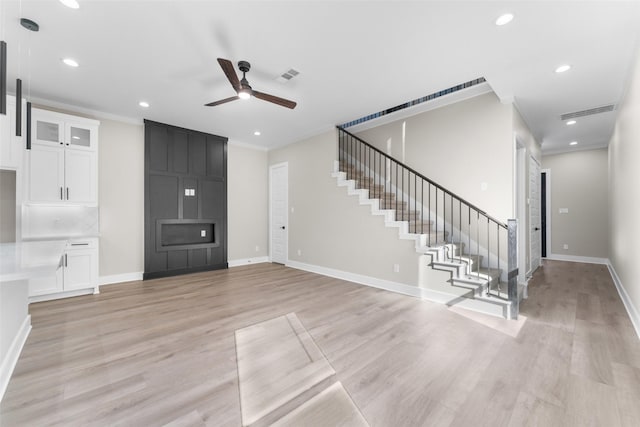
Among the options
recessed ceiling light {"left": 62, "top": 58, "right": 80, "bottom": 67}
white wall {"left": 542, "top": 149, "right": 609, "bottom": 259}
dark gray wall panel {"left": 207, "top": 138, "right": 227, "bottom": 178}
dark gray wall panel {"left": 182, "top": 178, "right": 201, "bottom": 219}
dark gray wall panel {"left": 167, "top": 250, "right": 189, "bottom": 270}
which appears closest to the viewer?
recessed ceiling light {"left": 62, "top": 58, "right": 80, "bottom": 67}

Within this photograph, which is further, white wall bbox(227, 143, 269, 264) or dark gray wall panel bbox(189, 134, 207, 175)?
white wall bbox(227, 143, 269, 264)

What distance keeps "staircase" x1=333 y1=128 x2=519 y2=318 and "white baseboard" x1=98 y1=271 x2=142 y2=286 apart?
4.06 metres

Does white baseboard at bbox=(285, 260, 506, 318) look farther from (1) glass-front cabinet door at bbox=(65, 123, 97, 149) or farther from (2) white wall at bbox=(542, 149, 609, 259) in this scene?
(2) white wall at bbox=(542, 149, 609, 259)

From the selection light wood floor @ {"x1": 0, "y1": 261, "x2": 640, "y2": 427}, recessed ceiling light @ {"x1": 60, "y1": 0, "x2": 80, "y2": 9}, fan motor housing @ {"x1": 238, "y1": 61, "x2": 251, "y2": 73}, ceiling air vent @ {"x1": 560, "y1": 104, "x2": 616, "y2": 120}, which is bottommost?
light wood floor @ {"x1": 0, "y1": 261, "x2": 640, "y2": 427}

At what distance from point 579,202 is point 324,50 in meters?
7.43

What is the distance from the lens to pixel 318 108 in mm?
4379

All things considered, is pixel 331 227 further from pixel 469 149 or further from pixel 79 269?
pixel 79 269

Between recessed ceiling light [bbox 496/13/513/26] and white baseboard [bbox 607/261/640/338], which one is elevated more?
recessed ceiling light [bbox 496/13/513/26]

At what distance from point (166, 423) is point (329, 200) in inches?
165

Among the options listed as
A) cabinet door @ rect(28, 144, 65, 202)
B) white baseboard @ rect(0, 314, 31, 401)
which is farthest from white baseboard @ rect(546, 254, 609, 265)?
cabinet door @ rect(28, 144, 65, 202)

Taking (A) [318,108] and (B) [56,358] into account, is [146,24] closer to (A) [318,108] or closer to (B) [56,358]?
(A) [318,108]

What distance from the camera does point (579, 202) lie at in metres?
6.54

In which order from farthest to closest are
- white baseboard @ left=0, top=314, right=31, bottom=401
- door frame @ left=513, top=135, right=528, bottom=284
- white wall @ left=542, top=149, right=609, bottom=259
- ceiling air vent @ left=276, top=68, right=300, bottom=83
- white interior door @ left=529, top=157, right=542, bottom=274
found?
white wall @ left=542, top=149, right=609, bottom=259 → white interior door @ left=529, top=157, right=542, bottom=274 → door frame @ left=513, top=135, right=528, bottom=284 → ceiling air vent @ left=276, top=68, right=300, bottom=83 → white baseboard @ left=0, top=314, right=31, bottom=401

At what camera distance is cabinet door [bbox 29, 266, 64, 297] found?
11.8 feet
